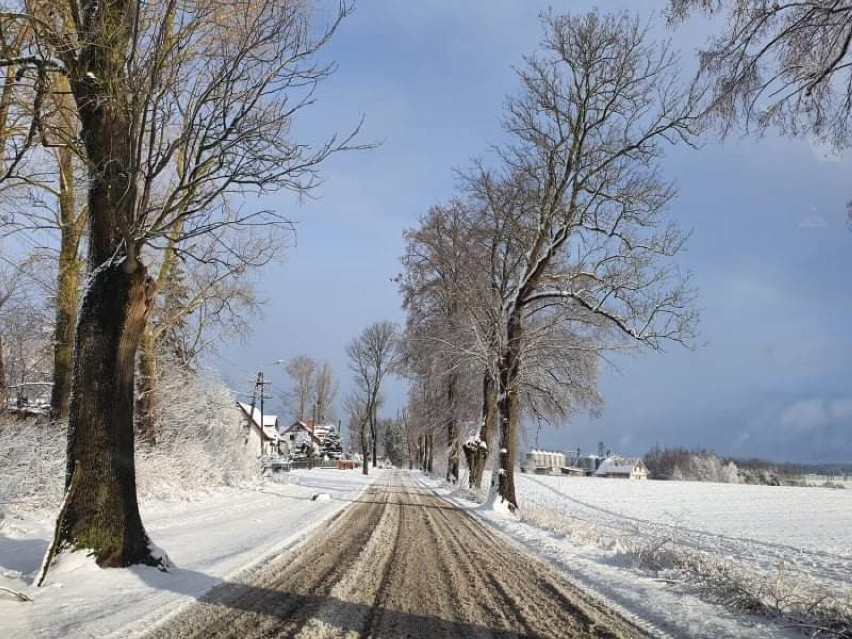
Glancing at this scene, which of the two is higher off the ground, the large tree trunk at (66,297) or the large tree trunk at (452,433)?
the large tree trunk at (66,297)

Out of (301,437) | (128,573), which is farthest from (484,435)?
(301,437)

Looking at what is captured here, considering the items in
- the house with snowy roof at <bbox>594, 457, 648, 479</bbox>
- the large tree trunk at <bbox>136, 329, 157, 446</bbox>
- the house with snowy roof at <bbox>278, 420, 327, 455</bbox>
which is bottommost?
the house with snowy roof at <bbox>594, 457, 648, 479</bbox>

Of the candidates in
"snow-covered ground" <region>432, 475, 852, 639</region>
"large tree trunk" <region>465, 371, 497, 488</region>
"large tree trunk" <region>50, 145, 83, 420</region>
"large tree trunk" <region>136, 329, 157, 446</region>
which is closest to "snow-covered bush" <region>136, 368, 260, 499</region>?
"large tree trunk" <region>136, 329, 157, 446</region>

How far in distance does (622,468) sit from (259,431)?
9462cm

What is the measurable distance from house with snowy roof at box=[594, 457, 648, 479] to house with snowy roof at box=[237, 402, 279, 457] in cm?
7438

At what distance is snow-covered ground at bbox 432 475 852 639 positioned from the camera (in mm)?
5500

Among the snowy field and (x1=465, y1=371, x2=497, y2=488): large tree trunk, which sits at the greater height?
(x1=465, y1=371, x2=497, y2=488): large tree trunk

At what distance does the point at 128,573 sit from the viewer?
616 centimetres

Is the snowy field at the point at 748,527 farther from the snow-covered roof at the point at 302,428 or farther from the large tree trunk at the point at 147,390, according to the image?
the snow-covered roof at the point at 302,428

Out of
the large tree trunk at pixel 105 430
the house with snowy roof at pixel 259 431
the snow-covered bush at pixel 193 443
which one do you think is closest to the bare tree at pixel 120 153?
the large tree trunk at pixel 105 430

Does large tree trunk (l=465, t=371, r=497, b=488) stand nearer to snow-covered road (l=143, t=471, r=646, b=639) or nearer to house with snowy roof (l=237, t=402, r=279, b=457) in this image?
house with snowy roof (l=237, t=402, r=279, b=457)

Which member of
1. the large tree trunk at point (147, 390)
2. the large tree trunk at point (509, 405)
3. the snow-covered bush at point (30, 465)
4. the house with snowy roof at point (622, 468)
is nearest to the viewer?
the snow-covered bush at point (30, 465)

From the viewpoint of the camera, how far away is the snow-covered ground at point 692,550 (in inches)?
217

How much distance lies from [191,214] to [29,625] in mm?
4786
